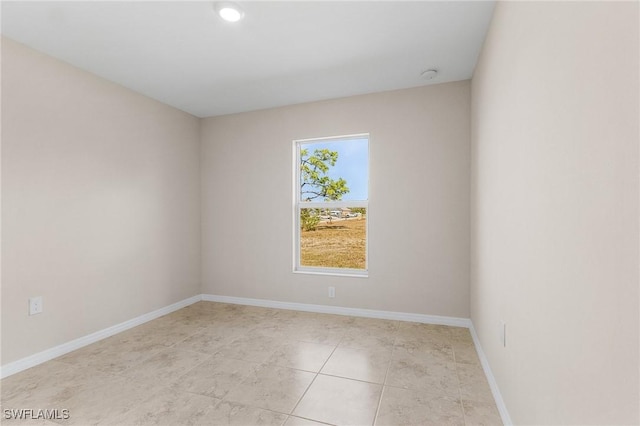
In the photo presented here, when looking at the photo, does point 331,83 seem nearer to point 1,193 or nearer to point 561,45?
point 561,45

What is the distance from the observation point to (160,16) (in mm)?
1970

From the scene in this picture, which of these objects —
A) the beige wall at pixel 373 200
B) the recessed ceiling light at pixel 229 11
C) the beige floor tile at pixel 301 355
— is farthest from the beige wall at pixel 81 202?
the beige floor tile at pixel 301 355

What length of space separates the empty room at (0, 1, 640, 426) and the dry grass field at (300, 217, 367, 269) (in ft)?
0.09

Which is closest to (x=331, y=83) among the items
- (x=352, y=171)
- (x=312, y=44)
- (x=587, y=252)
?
(x=312, y=44)

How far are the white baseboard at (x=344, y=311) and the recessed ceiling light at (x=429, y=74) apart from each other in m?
2.42

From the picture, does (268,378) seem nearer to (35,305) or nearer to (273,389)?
(273,389)

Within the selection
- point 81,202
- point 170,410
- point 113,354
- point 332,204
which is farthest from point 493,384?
point 81,202

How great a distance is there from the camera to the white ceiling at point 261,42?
1.92m

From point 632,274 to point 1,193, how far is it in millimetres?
3353

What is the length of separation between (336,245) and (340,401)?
6.27 ft

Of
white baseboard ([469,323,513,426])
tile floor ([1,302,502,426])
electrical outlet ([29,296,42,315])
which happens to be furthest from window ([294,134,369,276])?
electrical outlet ([29,296,42,315])

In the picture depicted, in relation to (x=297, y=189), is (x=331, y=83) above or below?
above

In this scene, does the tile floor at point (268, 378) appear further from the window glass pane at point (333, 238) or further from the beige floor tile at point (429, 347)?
the window glass pane at point (333, 238)

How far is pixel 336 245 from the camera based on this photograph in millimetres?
3566
